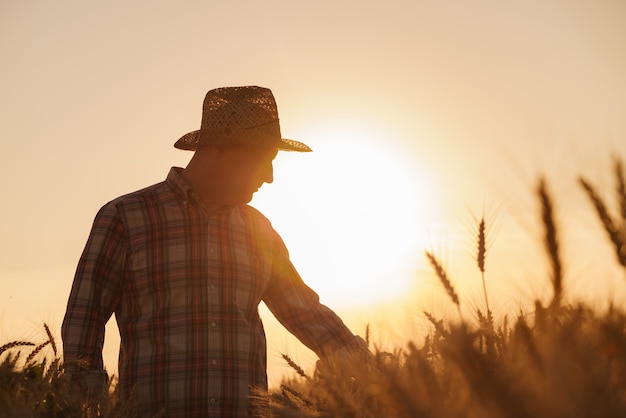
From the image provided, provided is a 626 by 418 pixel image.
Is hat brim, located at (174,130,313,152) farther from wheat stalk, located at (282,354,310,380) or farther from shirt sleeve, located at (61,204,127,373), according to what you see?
wheat stalk, located at (282,354,310,380)

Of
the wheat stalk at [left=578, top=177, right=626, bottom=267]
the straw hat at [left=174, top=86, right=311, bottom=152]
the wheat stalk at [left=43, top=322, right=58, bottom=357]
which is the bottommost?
the wheat stalk at [left=578, top=177, right=626, bottom=267]

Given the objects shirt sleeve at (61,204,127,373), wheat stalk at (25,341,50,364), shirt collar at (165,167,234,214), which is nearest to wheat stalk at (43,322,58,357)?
shirt sleeve at (61,204,127,373)

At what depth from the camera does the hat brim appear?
3811 mm

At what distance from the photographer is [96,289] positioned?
10.5 ft

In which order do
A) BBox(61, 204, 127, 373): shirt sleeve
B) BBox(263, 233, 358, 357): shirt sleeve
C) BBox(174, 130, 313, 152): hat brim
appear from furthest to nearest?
BBox(174, 130, 313, 152): hat brim → BBox(263, 233, 358, 357): shirt sleeve → BBox(61, 204, 127, 373): shirt sleeve

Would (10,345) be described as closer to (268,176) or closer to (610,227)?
(610,227)

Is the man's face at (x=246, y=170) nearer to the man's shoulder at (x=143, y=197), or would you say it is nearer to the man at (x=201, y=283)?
the man at (x=201, y=283)

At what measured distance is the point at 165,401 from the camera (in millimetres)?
3170

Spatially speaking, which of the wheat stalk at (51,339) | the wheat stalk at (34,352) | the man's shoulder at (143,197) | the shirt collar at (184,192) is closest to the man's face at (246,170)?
the shirt collar at (184,192)

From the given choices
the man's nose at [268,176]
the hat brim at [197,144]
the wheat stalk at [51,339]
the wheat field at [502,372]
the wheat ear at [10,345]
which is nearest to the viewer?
the wheat field at [502,372]

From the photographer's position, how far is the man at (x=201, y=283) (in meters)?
3.18

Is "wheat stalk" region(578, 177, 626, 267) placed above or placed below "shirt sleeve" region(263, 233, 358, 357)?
below

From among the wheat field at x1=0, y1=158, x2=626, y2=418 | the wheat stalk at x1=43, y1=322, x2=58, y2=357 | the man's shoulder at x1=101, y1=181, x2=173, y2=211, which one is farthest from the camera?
the man's shoulder at x1=101, y1=181, x2=173, y2=211

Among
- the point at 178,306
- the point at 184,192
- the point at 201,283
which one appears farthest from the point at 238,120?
the point at 178,306
